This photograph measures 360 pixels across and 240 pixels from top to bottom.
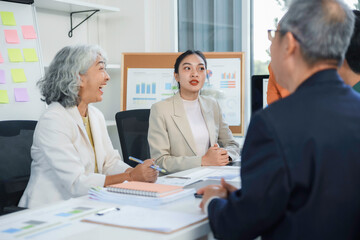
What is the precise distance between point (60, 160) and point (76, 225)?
0.76m

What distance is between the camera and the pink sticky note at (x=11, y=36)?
10.2ft

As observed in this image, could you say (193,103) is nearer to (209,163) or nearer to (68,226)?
(209,163)

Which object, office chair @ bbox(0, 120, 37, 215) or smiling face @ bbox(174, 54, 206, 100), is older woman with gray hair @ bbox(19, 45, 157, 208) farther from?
smiling face @ bbox(174, 54, 206, 100)

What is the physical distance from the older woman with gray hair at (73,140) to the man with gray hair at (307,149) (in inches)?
37.0

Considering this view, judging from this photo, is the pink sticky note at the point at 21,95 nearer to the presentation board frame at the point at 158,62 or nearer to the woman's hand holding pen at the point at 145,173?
the presentation board frame at the point at 158,62

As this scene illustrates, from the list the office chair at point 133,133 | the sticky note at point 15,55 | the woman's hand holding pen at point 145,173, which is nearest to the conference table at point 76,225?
the woman's hand holding pen at point 145,173

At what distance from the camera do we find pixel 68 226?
1303mm

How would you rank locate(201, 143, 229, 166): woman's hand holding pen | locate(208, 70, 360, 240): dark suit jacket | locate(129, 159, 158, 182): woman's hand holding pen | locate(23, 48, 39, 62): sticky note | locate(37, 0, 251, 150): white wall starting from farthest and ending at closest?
locate(37, 0, 251, 150): white wall, locate(23, 48, 39, 62): sticky note, locate(201, 143, 229, 166): woman's hand holding pen, locate(129, 159, 158, 182): woman's hand holding pen, locate(208, 70, 360, 240): dark suit jacket

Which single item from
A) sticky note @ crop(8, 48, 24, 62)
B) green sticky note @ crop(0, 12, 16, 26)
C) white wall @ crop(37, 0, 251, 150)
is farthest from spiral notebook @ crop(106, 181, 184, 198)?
white wall @ crop(37, 0, 251, 150)

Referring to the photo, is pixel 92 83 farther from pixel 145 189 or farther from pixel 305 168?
pixel 305 168

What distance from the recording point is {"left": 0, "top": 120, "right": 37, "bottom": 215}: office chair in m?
2.10

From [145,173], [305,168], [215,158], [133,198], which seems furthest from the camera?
[215,158]

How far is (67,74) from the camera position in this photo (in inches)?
90.7

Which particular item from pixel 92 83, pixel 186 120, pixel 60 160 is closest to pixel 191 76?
pixel 186 120
